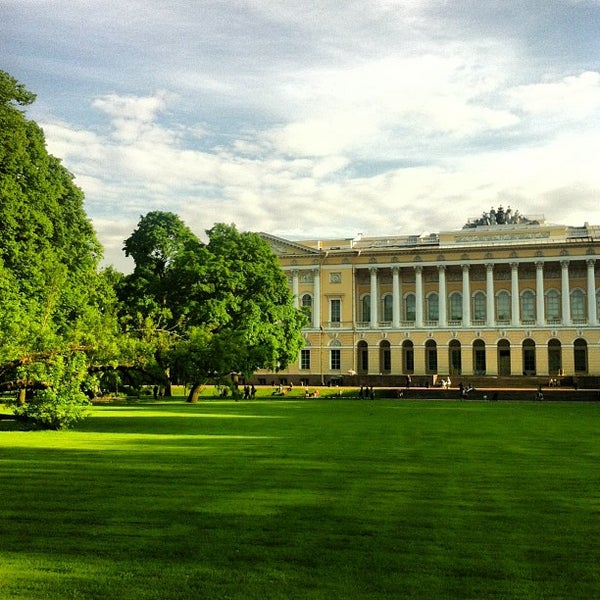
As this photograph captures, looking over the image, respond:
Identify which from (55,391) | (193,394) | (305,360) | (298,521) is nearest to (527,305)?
(305,360)

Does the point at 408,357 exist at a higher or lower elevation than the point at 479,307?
lower

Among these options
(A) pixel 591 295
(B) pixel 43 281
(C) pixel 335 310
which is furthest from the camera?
(C) pixel 335 310

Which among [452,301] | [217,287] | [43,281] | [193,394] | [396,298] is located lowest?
[193,394]

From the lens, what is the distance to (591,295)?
7381cm

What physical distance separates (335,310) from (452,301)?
1228cm

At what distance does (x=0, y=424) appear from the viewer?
2509cm

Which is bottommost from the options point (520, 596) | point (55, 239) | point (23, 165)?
point (520, 596)

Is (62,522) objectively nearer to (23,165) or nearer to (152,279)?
(23,165)

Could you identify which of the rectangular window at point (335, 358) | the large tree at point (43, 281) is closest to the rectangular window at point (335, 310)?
the rectangular window at point (335, 358)

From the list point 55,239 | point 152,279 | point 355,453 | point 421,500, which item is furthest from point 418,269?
point 421,500

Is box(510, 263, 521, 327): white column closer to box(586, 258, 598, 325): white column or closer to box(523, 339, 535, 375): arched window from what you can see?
box(523, 339, 535, 375): arched window

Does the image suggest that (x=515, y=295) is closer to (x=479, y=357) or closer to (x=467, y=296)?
(x=467, y=296)

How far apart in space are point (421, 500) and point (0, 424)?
727 inches

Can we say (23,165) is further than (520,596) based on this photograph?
Yes
